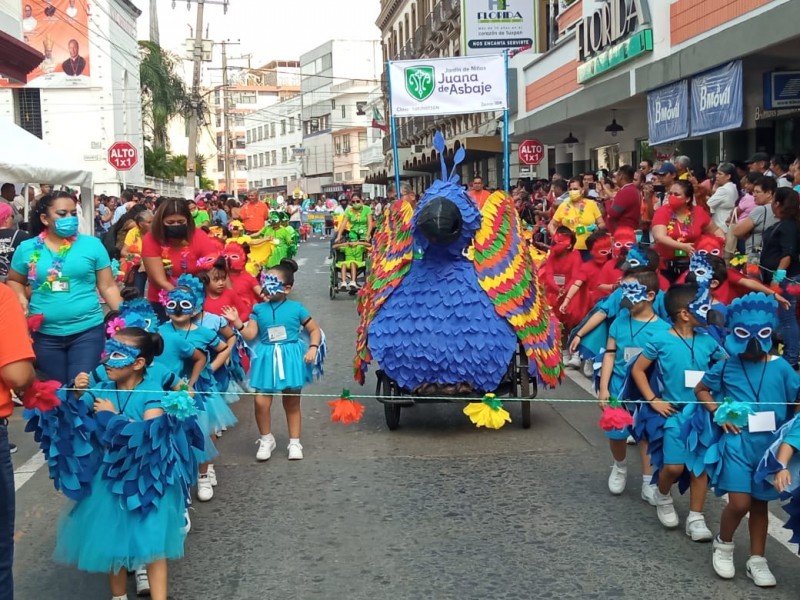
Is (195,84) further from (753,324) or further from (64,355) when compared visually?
(753,324)

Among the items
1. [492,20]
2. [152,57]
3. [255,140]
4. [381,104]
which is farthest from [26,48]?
[255,140]

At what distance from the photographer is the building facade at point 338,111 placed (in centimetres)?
7825

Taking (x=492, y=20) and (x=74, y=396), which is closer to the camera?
(x=74, y=396)

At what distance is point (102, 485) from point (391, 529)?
64.7 inches

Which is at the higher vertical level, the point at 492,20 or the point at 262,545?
the point at 492,20

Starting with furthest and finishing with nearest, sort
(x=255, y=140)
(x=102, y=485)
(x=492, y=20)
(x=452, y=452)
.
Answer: (x=255, y=140) → (x=492, y=20) → (x=452, y=452) → (x=102, y=485)

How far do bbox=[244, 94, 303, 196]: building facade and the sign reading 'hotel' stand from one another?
229 feet

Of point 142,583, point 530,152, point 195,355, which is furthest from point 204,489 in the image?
point 530,152

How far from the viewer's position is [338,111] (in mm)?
81500

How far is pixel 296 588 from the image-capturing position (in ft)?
15.0

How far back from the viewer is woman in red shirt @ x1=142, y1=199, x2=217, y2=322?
7230 millimetres

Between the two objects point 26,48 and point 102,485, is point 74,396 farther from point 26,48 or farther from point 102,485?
point 26,48

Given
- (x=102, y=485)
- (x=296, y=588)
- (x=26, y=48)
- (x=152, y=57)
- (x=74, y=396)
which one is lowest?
(x=296, y=588)

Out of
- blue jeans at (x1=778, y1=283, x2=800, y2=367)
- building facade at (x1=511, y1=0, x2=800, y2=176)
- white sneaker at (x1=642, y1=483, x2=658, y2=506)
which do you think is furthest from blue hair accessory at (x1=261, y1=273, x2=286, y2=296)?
building facade at (x1=511, y1=0, x2=800, y2=176)
